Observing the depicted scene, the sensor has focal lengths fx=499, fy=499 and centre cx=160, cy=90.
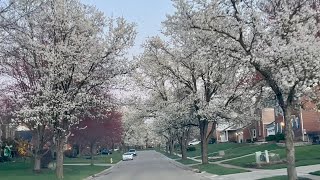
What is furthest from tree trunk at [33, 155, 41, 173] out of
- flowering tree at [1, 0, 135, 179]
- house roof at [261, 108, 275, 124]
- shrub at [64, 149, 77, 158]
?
house roof at [261, 108, 275, 124]

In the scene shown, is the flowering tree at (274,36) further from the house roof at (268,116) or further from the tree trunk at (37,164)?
the house roof at (268,116)

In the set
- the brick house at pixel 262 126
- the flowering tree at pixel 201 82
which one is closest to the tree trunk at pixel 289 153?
the flowering tree at pixel 201 82

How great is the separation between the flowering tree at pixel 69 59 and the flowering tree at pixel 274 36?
9.44 meters

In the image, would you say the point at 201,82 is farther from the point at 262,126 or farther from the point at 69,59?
the point at 262,126

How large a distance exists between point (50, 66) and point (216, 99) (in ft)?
52.9

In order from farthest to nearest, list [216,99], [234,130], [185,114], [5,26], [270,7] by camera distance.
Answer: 1. [234,130]
2. [185,114]
3. [216,99]
4. [270,7]
5. [5,26]

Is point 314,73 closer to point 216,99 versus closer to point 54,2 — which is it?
point 54,2

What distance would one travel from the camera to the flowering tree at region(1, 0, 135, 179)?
1114 inches

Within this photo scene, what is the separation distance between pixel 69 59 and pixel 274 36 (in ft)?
44.8

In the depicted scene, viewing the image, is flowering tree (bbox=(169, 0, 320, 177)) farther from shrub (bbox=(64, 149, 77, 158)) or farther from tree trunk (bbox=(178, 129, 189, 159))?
shrub (bbox=(64, 149, 77, 158))

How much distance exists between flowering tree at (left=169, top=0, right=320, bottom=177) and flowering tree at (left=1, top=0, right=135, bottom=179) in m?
9.44

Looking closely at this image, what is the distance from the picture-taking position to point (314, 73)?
1745cm

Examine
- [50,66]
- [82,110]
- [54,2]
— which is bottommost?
[82,110]

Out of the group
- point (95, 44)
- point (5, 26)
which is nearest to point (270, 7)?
point (5, 26)
